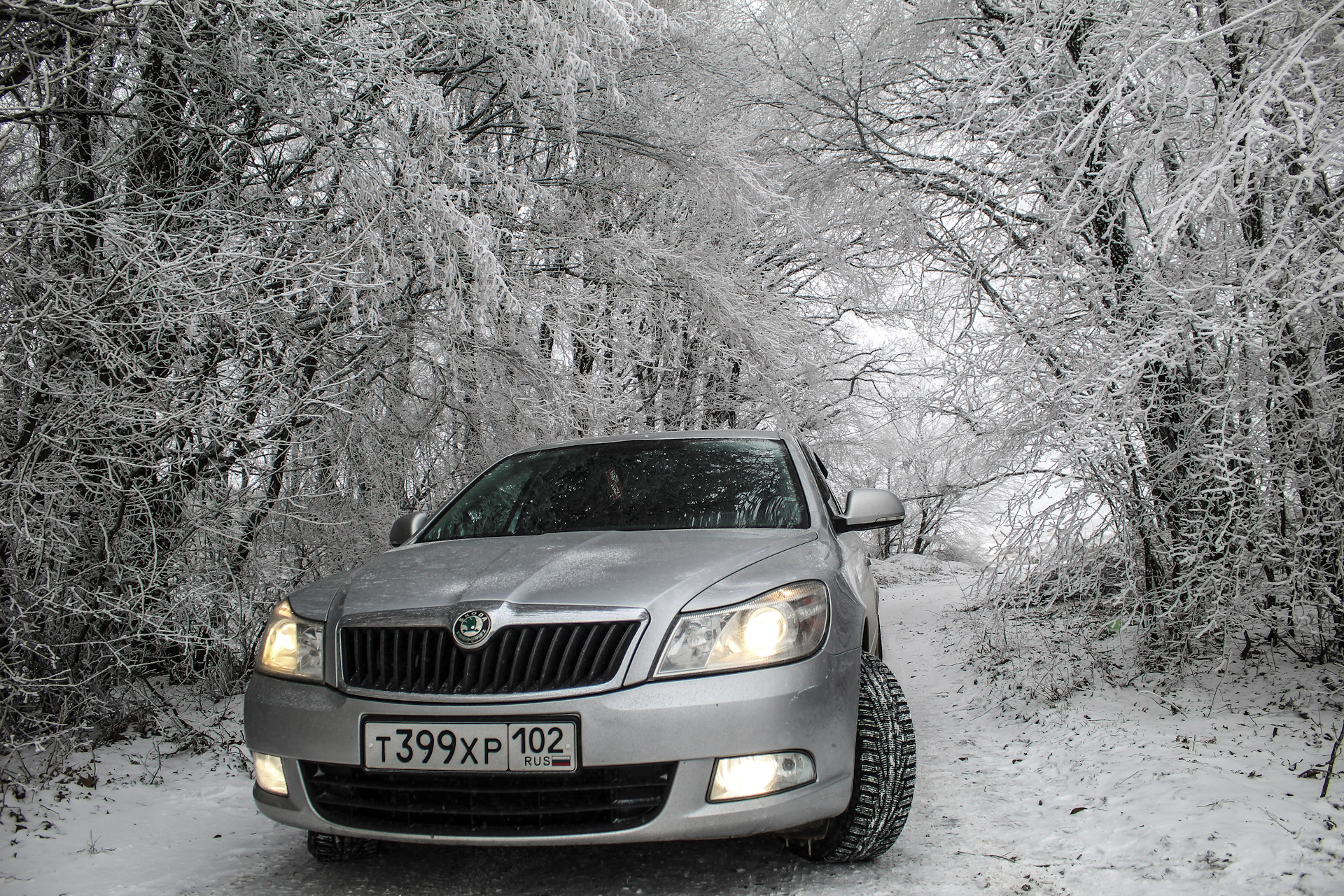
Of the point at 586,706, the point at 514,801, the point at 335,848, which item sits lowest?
the point at 335,848

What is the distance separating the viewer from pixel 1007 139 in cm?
449

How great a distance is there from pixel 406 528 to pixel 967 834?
2636 mm

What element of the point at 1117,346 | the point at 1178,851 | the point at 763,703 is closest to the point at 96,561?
the point at 763,703

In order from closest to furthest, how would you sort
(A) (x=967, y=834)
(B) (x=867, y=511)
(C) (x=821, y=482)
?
(A) (x=967, y=834) → (B) (x=867, y=511) → (C) (x=821, y=482)

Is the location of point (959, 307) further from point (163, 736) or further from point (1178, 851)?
point (163, 736)

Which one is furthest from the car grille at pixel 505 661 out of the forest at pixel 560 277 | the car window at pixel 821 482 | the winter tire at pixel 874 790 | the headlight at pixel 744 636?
the forest at pixel 560 277

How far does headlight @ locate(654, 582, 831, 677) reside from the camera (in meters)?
2.58

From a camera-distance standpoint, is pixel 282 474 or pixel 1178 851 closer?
pixel 1178 851

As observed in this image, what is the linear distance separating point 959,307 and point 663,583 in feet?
12.0

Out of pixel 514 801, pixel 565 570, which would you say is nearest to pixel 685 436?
pixel 565 570

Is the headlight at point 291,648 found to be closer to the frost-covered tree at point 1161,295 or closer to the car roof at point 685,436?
the car roof at point 685,436

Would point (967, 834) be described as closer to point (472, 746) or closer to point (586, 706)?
point (586, 706)

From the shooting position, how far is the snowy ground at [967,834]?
9.46ft

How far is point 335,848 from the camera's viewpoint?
3.07 metres
